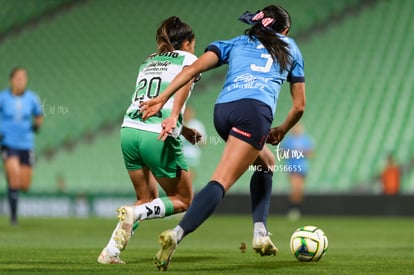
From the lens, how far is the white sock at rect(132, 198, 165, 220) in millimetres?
7098

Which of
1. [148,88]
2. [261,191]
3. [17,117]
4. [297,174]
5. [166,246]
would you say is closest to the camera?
[166,246]

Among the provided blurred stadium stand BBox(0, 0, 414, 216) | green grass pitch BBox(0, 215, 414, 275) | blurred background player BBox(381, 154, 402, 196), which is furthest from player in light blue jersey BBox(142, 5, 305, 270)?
blurred stadium stand BBox(0, 0, 414, 216)

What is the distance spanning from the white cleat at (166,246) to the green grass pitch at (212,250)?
0.38m

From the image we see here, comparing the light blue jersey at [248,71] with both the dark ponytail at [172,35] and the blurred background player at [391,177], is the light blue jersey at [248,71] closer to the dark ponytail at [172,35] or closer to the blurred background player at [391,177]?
the dark ponytail at [172,35]

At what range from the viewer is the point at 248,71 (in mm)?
6754

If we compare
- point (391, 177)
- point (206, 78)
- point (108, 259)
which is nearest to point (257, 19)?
point (108, 259)

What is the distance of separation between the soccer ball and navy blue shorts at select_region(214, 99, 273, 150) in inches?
50.1

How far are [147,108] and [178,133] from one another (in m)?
0.79

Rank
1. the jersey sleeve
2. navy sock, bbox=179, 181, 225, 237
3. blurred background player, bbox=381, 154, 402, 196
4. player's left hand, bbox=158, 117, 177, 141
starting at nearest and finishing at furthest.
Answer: navy sock, bbox=179, 181, 225, 237, player's left hand, bbox=158, 117, 177, 141, the jersey sleeve, blurred background player, bbox=381, 154, 402, 196

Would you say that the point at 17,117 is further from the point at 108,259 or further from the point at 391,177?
the point at 391,177

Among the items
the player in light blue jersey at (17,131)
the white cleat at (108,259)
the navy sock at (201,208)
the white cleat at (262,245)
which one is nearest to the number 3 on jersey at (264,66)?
the navy sock at (201,208)

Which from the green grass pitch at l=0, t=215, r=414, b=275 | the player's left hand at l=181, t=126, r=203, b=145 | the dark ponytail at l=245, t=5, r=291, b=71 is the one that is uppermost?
the dark ponytail at l=245, t=5, r=291, b=71

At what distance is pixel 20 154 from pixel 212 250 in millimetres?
5968

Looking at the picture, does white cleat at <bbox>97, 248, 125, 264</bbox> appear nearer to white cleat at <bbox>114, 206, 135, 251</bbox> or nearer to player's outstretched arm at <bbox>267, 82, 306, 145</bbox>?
white cleat at <bbox>114, 206, 135, 251</bbox>
